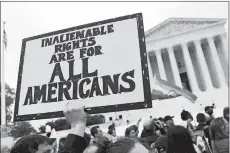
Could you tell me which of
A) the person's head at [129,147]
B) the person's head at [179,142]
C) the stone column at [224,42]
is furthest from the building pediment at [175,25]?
the person's head at [129,147]

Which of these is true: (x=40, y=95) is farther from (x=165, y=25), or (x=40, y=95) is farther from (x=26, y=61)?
(x=165, y=25)

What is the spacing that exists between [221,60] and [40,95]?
1781 inches

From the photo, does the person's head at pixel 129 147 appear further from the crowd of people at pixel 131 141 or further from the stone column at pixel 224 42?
the stone column at pixel 224 42

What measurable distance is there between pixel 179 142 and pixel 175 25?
42074 millimetres

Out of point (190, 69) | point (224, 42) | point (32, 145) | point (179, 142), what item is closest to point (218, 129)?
point (179, 142)

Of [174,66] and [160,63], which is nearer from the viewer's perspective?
[174,66]

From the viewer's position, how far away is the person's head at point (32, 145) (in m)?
1.93

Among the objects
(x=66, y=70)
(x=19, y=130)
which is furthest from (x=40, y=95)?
(x=19, y=130)

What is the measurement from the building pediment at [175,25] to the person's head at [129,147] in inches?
1643

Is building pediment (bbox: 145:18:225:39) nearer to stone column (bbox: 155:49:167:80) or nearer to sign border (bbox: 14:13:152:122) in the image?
stone column (bbox: 155:49:167:80)

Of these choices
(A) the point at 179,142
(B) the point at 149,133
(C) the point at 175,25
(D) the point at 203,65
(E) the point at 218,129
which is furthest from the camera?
(C) the point at 175,25

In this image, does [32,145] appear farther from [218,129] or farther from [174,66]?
[174,66]

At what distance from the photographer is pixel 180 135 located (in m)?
3.04

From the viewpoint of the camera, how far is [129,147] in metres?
→ 1.76
